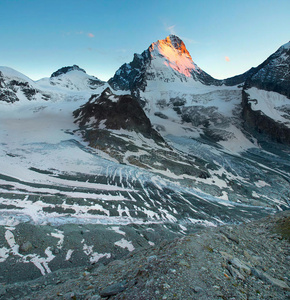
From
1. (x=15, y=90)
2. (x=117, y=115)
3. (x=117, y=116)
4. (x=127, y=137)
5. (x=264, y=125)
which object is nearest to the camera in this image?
(x=127, y=137)

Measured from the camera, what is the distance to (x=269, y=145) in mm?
92062

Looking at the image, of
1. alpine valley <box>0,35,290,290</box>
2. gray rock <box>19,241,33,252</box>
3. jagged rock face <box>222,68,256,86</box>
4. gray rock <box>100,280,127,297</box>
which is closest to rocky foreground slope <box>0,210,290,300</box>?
gray rock <box>100,280,127,297</box>

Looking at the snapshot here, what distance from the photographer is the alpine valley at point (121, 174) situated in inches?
611

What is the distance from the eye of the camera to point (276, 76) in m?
118

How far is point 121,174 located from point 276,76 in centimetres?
12884

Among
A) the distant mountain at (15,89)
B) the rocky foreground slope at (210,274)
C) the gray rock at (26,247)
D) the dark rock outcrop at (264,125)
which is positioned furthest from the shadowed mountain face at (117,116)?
the dark rock outcrop at (264,125)

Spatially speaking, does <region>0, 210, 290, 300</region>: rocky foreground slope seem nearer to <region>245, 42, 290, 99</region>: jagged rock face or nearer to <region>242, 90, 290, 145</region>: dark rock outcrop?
<region>242, 90, 290, 145</region>: dark rock outcrop

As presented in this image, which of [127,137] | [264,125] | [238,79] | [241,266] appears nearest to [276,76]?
[264,125]

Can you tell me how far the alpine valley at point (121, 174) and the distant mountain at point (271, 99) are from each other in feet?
1.74

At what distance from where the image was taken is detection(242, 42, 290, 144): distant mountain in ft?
314

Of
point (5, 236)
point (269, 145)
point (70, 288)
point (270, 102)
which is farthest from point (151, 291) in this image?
point (270, 102)

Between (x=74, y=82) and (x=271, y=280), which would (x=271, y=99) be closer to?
(x=271, y=280)

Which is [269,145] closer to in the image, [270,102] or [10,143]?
[270,102]

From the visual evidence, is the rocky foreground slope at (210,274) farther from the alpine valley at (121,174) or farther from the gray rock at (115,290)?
the alpine valley at (121,174)
